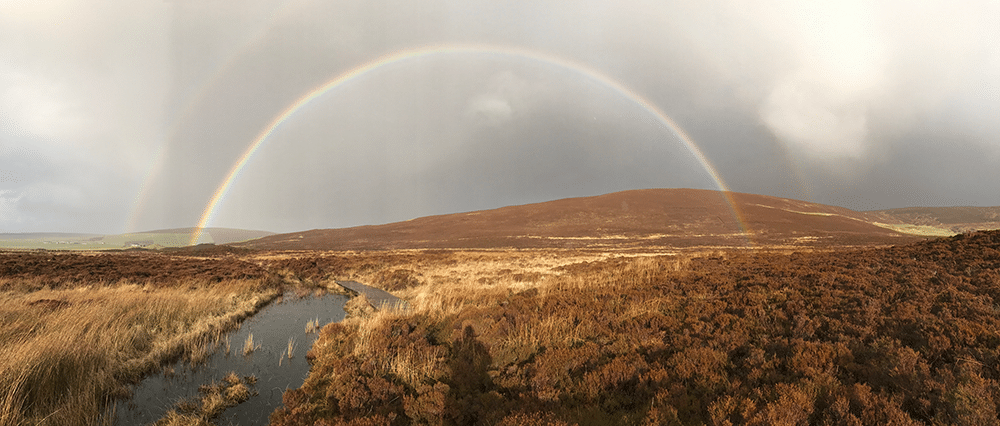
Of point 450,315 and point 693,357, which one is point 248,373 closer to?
point 450,315

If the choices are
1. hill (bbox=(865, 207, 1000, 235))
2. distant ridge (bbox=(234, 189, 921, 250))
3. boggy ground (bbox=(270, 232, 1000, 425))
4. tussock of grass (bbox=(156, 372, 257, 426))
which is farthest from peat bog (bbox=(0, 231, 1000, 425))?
hill (bbox=(865, 207, 1000, 235))

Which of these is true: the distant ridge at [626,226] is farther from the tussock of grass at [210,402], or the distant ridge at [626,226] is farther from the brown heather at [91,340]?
the tussock of grass at [210,402]

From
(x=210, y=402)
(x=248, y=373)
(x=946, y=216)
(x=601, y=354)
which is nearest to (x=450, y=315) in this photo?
(x=248, y=373)

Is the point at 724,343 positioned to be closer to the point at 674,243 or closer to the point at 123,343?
the point at 123,343

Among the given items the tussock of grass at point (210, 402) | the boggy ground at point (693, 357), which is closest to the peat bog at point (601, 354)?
the boggy ground at point (693, 357)

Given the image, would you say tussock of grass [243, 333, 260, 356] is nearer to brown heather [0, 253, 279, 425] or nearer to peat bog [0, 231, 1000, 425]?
peat bog [0, 231, 1000, 425]

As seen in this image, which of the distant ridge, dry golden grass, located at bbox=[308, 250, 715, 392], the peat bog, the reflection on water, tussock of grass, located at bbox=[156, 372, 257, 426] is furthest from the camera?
the distant ridge
